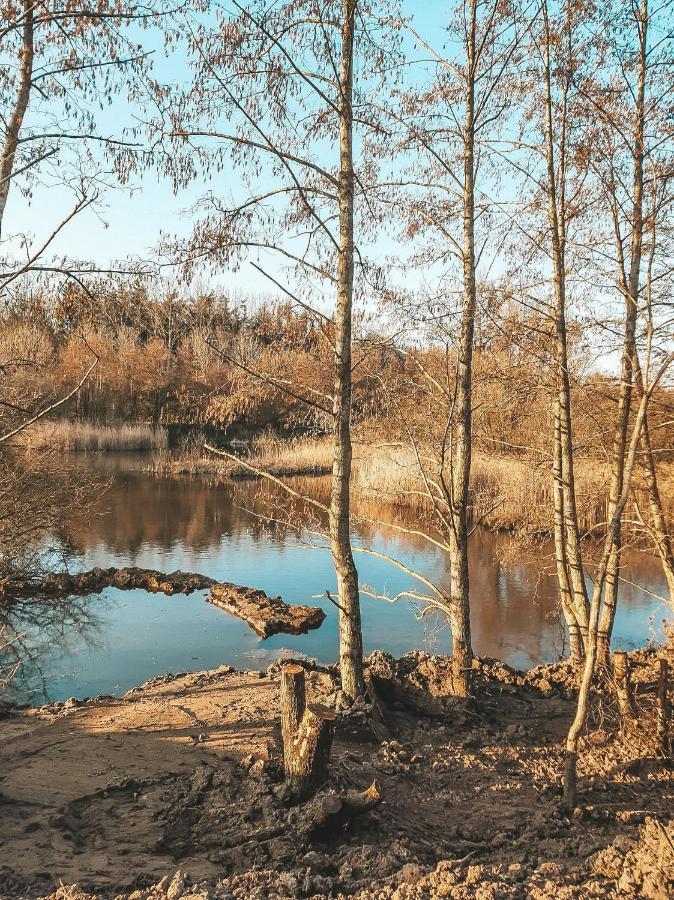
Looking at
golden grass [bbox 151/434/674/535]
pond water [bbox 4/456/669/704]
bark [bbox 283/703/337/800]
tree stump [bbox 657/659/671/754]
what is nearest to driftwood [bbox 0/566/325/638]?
pond water [bbox 4/456/669/704]

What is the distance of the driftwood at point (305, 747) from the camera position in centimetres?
426

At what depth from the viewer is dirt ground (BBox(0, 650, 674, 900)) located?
3375 mm

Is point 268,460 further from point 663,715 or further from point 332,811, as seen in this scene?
point 332,811

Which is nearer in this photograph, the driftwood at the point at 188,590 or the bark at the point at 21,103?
the bark at the point at 21,103

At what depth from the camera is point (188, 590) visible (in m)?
12.8

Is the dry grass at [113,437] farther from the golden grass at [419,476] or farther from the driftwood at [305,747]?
the driftwood at [305,747]

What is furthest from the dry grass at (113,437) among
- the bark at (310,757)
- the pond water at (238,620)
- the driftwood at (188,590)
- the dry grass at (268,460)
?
the bark at (310,757)

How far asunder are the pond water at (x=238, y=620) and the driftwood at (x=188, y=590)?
257 millimetres

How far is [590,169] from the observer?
25.4 ft

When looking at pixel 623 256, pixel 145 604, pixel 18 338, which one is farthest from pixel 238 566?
pixel 18 338

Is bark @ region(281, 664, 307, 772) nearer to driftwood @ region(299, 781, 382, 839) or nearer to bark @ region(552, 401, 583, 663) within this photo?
driftwood @ region(299, 781, 382, 839)

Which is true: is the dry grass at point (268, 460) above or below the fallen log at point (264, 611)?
above

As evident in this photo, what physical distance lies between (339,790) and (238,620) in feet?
23.0

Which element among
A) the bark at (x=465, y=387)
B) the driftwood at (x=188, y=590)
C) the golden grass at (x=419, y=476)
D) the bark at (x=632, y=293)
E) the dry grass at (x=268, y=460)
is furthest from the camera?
the dry grass at (x=268, y=460)
